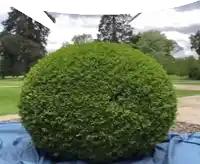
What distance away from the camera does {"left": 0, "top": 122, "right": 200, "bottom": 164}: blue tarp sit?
3.04 meters

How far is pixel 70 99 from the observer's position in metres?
2.79

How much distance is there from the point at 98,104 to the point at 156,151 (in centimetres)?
82

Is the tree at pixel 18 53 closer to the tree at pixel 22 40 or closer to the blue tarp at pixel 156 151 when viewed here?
the tree at pixel 22 40

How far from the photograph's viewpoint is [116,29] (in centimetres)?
1144

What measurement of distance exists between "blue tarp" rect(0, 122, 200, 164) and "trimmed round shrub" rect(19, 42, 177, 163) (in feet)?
0.57

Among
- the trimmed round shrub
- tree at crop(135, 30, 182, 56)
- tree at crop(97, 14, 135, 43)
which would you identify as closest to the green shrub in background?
tree at crop(135, 30, 182, 56)

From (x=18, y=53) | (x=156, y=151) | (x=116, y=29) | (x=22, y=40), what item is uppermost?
(x=116, y=29)

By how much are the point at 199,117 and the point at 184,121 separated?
1.80 feet

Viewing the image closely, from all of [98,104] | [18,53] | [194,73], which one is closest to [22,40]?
[18,53]

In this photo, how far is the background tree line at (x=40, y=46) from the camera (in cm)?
1300

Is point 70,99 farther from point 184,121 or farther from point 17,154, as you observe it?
point 184,121

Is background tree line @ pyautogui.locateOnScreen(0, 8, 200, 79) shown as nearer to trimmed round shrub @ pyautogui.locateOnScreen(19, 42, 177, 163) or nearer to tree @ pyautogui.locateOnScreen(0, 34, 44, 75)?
tree @ pyautogui.locateOnScreen(0, 34, 44, 75)

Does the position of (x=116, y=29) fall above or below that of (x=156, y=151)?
above

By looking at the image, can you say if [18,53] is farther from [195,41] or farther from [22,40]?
[195,41]
